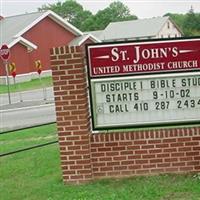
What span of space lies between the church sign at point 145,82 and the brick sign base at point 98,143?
18 centimetres

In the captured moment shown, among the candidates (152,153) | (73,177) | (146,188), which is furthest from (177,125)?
(73,177)

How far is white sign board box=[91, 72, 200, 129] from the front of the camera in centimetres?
805

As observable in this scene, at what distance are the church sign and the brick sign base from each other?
18cm

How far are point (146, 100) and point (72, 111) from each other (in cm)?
111

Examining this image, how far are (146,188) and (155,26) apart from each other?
77.0 meters

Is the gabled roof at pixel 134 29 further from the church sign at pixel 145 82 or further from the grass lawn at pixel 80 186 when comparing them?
the church sign at pixel 145 82

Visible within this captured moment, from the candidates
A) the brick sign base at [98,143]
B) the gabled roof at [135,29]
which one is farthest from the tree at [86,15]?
the brick sign base at [98,143]

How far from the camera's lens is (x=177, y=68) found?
316 inches

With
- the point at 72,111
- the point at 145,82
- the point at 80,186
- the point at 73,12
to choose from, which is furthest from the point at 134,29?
the point at 80,186

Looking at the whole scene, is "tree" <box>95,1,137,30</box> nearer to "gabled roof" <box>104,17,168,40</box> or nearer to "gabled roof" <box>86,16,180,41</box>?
"gabled roof" <box>104,17,168,40</box>

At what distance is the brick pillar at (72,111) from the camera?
8.00 metres

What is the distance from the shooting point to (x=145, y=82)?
318 inches

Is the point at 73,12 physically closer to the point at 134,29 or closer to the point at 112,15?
the point at 112,15

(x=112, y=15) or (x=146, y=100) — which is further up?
(x=112, y=15)
